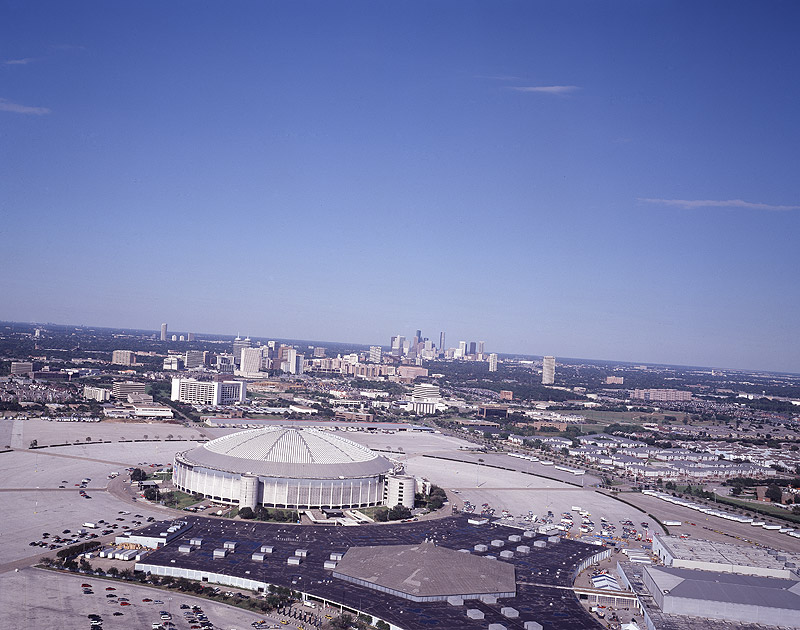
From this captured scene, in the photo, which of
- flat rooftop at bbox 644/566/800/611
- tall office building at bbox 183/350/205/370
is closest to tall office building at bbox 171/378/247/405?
tall office building at bbox 183/350/205/370

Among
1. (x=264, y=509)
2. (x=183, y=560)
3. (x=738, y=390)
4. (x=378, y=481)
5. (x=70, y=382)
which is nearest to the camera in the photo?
(x=183, y=560)

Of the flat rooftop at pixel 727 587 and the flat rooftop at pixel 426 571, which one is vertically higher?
the flat rooftop at pixel 727 587

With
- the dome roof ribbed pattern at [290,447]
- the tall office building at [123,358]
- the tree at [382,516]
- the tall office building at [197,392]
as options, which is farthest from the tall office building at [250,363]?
the tree at [382,516]

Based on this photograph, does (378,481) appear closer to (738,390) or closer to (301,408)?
(301,408)

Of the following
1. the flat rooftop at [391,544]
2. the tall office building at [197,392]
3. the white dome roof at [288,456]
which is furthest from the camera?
the tall office building at [197,392]

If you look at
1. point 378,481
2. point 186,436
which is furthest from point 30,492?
point 186,436

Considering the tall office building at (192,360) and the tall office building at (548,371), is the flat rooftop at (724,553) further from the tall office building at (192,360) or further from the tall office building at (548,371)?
the tall office building at (548,371)

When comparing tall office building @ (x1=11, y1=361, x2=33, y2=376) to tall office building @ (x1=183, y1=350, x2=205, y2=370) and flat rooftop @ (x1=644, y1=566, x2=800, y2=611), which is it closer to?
tall office building @ (x1=183, y1=350, x2=205, y2=370)

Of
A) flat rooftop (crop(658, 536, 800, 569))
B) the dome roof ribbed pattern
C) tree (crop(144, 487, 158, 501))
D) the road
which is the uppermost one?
the dome roof ribbed pattern
